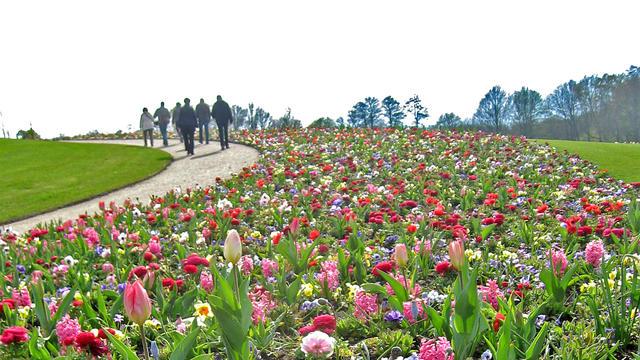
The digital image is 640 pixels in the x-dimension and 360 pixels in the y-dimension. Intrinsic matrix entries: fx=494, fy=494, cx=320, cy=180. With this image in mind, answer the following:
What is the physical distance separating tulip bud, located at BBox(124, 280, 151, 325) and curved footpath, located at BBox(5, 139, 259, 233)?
342 inches

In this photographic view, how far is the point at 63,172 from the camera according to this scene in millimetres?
18453

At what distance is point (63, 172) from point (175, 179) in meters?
6.75

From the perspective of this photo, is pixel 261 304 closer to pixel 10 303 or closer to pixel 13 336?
pixel 13 336

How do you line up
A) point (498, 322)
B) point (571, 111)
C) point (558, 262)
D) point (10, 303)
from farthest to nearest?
point (571, 111) → point (10, 303) → point (558, 262) → point (498, 322)

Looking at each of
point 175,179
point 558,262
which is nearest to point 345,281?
point 558,262

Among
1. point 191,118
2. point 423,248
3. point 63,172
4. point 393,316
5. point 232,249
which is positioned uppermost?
point 191,118

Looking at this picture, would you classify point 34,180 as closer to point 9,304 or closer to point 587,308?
point 9,304

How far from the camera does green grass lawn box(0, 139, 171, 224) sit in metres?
13.7

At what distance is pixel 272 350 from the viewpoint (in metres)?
3.37

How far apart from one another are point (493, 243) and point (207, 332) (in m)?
3.32

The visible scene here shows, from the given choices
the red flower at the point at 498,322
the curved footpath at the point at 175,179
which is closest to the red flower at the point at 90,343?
the red flower at the point at 498,322

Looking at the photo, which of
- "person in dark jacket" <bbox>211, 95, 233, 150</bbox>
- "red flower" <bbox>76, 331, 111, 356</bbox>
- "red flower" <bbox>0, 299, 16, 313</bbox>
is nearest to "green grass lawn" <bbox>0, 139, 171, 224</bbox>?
"person in dark jacket" <bbox>211, 95, 233, 150</bbox>

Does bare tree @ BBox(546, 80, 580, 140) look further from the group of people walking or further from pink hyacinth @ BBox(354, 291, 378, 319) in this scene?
pink hyacinth @ BBox(354, 291, 378, 319)

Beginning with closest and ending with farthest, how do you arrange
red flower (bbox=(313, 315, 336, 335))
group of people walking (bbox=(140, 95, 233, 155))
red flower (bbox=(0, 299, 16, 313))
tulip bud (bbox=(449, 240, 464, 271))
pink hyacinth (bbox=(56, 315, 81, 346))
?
tulip bud (bbox=(449, 240, 464, 271))
red flower (bbox=(313, 315, 336, 335))
pink hyacinth (bbox=(56, 315, 81, 346))
red flower (bbox=(0, 299, 16, 313))
group of people walking (bbox=(140, 95, 233, 155))
